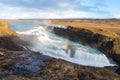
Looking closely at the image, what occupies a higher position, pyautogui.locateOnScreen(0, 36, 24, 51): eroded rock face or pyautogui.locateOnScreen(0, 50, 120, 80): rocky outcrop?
pyautogui.locateOnScreen(0, 50, 120, 80): rocky outcrop

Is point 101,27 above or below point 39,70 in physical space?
below

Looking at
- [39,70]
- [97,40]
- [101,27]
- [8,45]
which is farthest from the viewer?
[101,27]

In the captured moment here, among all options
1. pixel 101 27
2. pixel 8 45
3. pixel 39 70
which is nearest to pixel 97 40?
pixel 8 45

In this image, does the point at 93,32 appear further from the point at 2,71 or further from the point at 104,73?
the point at 2,71

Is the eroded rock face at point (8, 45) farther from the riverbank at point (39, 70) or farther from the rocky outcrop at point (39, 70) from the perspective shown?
the rocky outcrop at point (39, 70)

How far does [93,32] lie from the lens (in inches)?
2527

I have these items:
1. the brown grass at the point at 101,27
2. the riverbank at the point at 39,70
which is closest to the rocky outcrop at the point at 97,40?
the brown grass at the point at 101,27

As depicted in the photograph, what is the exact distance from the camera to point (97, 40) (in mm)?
60156

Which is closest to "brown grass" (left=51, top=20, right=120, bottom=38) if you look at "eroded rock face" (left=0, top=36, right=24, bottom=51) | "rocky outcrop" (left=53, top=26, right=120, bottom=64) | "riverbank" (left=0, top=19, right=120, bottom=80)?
"rocky outcrop" (left=53, top=26, right=120, bottom=64)

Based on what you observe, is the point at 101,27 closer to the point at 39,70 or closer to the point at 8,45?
the point at 8,45

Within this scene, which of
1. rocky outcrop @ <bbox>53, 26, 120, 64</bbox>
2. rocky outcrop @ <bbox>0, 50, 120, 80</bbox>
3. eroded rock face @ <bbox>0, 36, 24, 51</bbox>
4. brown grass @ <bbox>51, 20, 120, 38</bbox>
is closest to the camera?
rocky outcrop @ <bbox>0, 50, 120, 80</bbox>

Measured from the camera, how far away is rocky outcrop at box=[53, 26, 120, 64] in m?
55.2

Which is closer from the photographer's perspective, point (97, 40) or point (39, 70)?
point (39, 70)

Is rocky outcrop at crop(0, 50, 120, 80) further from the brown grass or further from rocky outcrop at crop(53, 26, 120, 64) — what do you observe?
the brown grass
